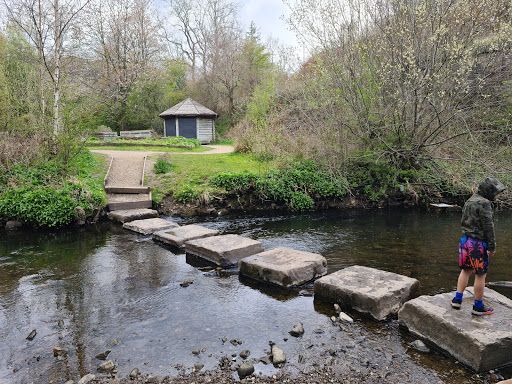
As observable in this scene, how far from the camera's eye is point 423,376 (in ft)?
10.7

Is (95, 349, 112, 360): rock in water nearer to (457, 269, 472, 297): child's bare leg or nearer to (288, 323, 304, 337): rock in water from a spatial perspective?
(288, 323, 304, 337): rock in water

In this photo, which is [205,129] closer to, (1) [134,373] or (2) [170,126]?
(2) [170,126]

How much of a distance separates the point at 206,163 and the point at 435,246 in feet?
31.7

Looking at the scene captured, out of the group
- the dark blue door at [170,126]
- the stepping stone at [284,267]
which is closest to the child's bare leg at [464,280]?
the stepping stone at [284,267]

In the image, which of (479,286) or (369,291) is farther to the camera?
(369,291)

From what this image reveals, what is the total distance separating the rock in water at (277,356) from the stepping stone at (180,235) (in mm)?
4206

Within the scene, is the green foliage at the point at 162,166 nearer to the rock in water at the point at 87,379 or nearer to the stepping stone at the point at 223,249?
the stepping stone at the point at 223,249

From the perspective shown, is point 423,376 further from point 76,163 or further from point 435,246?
point 76,163

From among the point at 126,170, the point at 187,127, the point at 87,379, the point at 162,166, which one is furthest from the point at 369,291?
the point at 187,127

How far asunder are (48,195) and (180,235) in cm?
403

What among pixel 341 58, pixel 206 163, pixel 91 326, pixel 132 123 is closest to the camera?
pixel 91 326

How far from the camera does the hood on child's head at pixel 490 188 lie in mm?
3787

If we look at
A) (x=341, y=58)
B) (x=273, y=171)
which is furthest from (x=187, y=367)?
(x=341, y=58)

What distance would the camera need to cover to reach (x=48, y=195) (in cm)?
909
